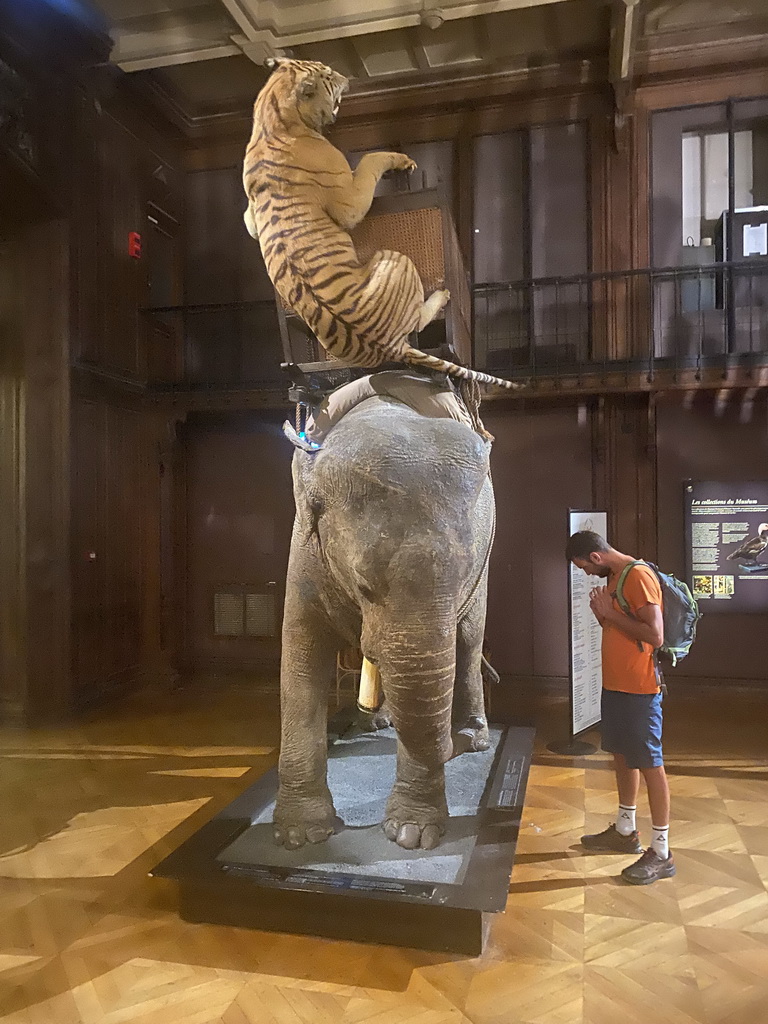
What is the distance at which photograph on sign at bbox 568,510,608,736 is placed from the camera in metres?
4.74

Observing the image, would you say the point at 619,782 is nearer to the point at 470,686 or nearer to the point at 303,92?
the point at 470,686

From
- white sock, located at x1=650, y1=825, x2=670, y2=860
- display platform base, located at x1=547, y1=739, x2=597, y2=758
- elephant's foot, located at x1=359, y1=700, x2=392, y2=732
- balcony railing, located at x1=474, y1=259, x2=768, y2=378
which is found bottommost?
display platform base, located at x1=547, y1=739, x2=597, y2=758

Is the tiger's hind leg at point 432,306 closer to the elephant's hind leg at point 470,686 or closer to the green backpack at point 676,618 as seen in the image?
the green backpack at point 676,618

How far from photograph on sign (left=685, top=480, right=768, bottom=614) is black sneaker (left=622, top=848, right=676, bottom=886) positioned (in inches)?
147

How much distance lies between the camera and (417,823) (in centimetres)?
280

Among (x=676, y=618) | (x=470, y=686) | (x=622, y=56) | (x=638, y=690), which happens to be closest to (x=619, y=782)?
(x=638, y=690)

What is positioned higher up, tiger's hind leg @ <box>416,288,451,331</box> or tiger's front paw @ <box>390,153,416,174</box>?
tiger's front paw @ <box>390,153,416,174</box>

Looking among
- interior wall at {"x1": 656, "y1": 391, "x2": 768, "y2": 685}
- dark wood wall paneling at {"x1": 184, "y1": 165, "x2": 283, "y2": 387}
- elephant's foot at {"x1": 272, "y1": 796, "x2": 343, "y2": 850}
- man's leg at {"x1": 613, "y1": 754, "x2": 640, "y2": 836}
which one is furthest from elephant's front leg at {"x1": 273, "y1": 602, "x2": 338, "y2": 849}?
dark wood wall paneling at {"x1": 184, "y1": 165, "x2": 283, "y2": 387}

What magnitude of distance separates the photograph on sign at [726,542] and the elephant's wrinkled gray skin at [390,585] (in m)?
4.37

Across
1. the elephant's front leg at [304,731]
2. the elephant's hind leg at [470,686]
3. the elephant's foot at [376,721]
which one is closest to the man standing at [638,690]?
the elephant's hind leg at [470,686]

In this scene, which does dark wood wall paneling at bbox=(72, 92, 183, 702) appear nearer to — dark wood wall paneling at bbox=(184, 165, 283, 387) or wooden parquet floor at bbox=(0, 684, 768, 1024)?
dark wood wall paneling at bbox=(184, 165, 283, 387)

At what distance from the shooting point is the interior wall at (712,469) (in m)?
6.39

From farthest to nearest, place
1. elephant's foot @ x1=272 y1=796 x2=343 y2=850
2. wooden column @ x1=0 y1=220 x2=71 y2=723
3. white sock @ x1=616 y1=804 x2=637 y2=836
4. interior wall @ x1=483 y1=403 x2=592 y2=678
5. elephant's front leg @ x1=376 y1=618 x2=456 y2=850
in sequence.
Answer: interior wall @ x1=483 y1=403 x2=592 y2=678
wooden column @ x1=0 y1=220 x2=71 y2=723
white sock @ x1=616 y1=804 x2=637 y2=836
elephant's foot @ x1=272 y1=796 x2=343 y2=850
elephant's front leg @ x1=376 y1=618 x2=456 y2=850

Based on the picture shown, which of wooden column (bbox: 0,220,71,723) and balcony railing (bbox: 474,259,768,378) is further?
balcony railing (bbox: 474,259,768,378)
